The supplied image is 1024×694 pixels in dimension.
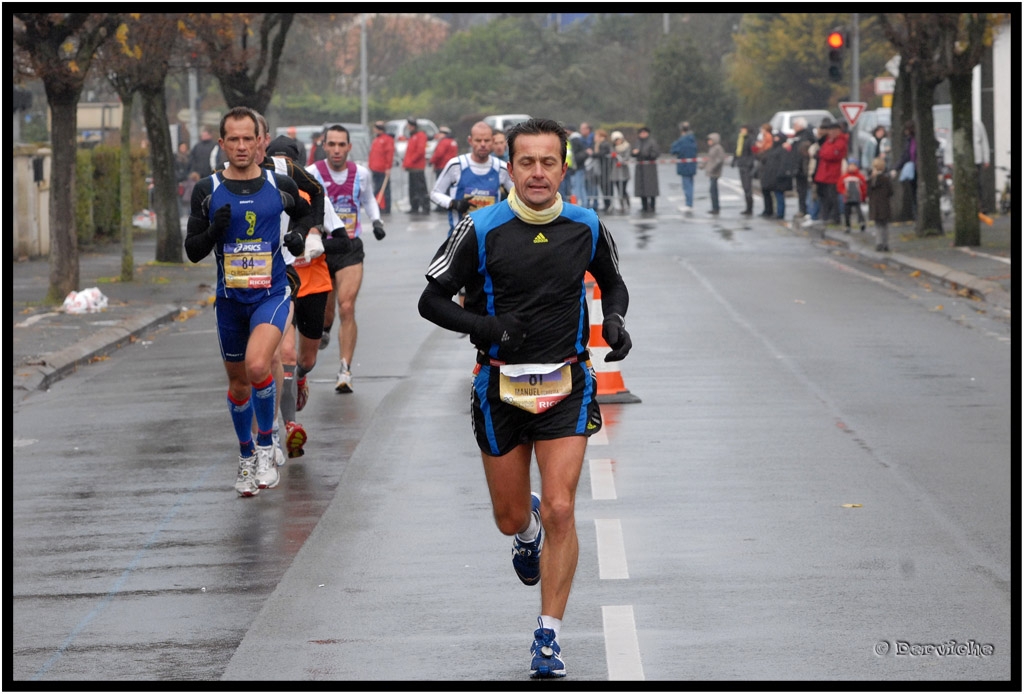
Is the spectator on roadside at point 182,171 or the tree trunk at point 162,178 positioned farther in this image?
the spectator on roadside at point 182,171

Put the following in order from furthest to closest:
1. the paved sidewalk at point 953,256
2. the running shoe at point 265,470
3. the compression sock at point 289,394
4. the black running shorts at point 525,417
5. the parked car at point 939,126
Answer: the parked car at point 939,126 → the paved sidewalk at point 953,256 → the compression sock at point 289,394 → the running shoe at point 265,470 → the black running shorts at point 525,417

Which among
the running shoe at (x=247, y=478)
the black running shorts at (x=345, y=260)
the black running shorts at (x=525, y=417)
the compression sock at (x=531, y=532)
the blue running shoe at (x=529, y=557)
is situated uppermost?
the black running shorts at (x=345, y=260)

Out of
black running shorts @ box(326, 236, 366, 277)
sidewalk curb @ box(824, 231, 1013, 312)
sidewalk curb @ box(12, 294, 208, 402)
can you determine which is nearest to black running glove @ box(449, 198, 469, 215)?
black running shorts @ box(326, 236, 366, 277)

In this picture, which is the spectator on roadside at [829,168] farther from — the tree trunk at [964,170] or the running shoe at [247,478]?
the running shoe at [247,478]

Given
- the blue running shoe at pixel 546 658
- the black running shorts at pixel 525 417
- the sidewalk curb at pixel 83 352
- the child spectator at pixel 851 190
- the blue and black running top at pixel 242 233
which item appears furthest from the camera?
the child spectator at pixel 851 190

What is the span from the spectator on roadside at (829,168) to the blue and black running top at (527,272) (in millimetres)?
24896

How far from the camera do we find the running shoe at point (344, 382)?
13.1 metres

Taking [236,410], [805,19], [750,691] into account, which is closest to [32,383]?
[236,410]

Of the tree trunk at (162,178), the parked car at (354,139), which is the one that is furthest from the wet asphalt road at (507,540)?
the parked car at (354,139)

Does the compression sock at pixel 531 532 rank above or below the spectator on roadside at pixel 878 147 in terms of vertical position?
below

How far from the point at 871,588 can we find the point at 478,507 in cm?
244

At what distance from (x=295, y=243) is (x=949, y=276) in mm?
13941

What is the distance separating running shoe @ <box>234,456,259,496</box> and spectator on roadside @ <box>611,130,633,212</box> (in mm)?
29286

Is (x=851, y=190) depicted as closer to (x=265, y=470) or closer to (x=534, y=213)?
(x=265, y=470)
